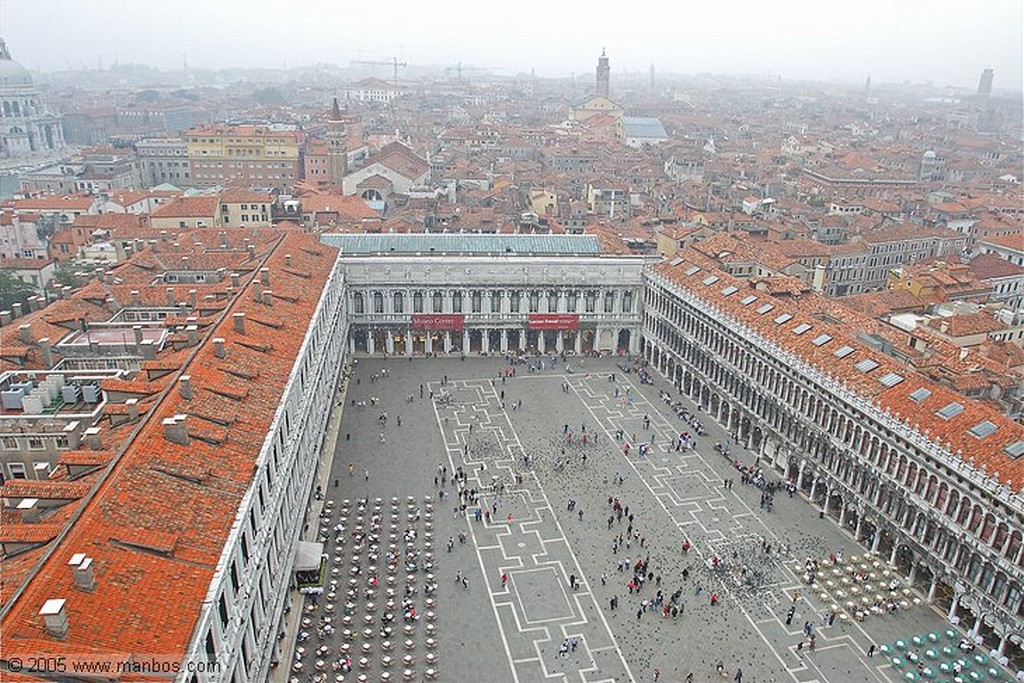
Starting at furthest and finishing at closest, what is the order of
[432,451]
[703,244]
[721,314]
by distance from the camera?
[703,244]
[721,314]
[432,451]

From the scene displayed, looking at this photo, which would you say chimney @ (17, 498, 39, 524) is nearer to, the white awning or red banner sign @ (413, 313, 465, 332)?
the white awning

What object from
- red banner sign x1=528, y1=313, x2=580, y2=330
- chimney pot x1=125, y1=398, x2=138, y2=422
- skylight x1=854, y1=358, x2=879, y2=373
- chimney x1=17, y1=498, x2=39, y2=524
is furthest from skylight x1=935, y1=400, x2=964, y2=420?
chimney x1=17, y1=498, x2=39, y2=524

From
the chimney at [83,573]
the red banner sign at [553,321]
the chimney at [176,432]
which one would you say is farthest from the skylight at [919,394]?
the chimney at [83,573]

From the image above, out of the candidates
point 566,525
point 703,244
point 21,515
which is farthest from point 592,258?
point 21,515

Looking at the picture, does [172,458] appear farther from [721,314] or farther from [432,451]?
[721,314]

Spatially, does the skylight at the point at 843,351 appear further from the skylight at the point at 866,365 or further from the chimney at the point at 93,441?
the chimney at the point at 93,441

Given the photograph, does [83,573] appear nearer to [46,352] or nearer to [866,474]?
[46,352]
